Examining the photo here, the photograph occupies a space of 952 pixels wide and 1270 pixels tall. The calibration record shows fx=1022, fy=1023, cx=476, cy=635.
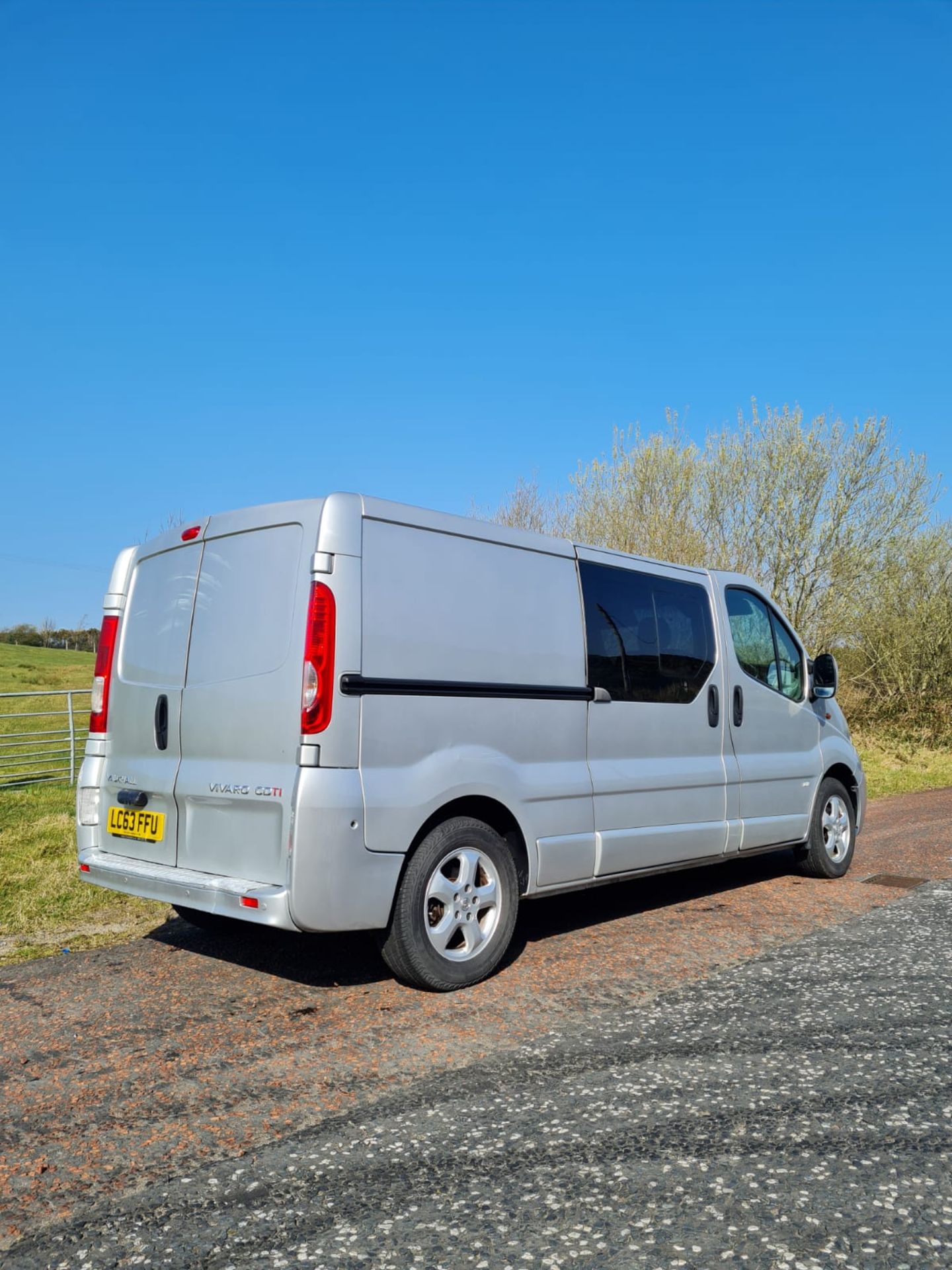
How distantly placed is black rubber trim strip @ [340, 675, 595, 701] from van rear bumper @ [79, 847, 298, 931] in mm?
896

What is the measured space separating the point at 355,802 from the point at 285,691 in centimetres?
57

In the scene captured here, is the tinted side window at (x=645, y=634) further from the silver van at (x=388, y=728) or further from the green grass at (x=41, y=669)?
the green grass at (x=41, y=669)

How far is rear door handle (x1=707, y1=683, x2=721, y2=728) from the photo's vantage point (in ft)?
21.5

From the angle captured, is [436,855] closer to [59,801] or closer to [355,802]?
[355,802]

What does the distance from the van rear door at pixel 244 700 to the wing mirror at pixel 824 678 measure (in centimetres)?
460

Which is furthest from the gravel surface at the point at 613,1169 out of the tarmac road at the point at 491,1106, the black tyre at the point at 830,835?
the black tyre at the point at 830,835

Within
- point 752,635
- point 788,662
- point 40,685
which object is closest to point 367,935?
point 752,635

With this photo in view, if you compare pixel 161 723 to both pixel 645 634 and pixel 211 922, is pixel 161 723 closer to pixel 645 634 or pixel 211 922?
pixel 211 922

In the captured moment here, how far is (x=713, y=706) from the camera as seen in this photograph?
260 inches

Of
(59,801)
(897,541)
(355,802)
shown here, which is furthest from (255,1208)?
(897,541)

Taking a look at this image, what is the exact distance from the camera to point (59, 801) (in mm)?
13703

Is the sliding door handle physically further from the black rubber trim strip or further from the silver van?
the black rubber trim strip

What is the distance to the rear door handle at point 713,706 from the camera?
258 inches

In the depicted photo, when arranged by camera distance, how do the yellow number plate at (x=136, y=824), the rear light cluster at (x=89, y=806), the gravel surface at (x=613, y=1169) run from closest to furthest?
1. the gravel surface at (x=613, y=1169)
2. the yellow number plate at (x=136, y=824)
3. the rear light cluster at (x=89, y=806)
